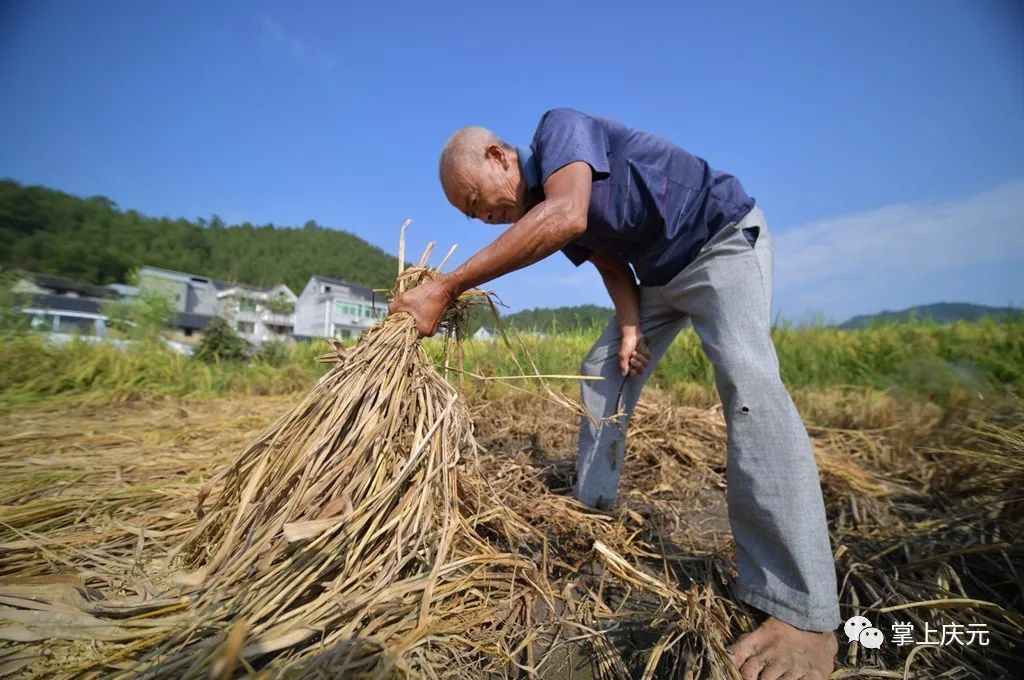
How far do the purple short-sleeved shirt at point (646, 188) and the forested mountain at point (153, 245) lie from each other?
125 ft

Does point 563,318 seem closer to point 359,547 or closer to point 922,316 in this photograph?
point 359,547

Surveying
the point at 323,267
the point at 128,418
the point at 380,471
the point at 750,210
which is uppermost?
the point at 323,267

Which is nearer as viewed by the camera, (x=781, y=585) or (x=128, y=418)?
(x=781, y=585)

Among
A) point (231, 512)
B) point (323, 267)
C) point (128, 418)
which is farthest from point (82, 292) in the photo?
point (231, 512)

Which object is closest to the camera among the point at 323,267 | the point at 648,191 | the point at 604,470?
the point at 648,191

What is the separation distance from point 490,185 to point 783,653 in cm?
166

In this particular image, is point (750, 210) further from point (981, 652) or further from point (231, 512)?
point (231, 512)

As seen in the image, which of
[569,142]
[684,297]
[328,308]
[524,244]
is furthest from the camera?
[328,308]

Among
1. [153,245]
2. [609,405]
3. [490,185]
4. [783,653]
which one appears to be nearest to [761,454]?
[783,653]

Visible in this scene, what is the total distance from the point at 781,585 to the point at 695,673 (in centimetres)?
37

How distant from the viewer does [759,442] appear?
4.15ft

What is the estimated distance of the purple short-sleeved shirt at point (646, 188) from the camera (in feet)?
4.91

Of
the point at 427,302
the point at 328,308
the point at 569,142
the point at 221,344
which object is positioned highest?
the point at 328,308

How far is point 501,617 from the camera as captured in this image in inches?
47.3
